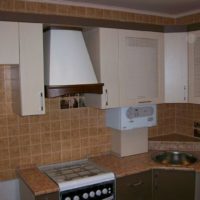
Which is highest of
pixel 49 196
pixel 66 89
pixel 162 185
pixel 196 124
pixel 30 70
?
pixel 30 70

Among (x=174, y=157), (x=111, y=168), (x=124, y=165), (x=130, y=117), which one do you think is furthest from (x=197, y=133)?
(x=111, y=168)

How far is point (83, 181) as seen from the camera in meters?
2.22

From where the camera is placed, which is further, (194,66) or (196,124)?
(196,124)

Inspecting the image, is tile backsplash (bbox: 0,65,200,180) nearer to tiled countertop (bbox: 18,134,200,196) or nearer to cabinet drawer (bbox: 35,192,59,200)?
tiled countertop (bbox: 18,134,200,196)

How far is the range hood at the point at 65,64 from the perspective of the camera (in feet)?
7.12

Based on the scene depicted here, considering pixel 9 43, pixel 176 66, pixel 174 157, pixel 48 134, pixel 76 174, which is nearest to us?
pixel 9 43

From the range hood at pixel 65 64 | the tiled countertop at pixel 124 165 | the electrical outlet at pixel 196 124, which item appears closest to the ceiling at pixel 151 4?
the range hood at pixel 65 64

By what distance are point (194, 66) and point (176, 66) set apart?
173 mm

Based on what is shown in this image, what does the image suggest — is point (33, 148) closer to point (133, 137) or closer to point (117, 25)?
point (133, 137)

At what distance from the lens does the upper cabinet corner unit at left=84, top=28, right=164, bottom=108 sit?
246 cm

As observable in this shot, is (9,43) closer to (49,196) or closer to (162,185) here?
(49,196)

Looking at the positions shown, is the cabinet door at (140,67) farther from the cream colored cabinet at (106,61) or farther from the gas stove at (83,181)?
the gas stove at (83,181)

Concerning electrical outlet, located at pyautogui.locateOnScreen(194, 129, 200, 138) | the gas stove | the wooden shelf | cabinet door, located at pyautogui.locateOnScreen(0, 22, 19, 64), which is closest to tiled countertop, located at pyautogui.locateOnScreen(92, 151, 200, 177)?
the gas stove

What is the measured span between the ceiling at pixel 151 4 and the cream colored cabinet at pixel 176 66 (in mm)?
294
